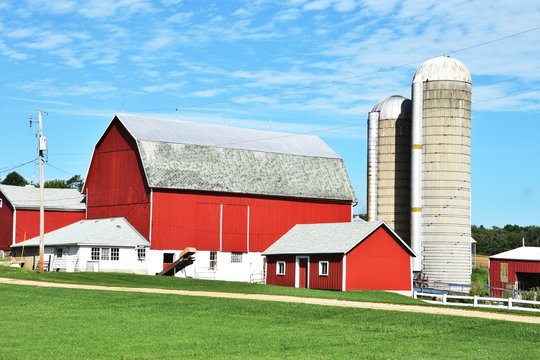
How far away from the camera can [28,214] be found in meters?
73.2

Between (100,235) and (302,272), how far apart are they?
1451 cm

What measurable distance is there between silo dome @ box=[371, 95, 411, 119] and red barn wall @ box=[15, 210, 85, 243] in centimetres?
2551

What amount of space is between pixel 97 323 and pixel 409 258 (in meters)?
31.2

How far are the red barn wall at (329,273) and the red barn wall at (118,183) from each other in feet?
43.2

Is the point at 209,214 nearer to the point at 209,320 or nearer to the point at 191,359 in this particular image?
the point at 209,320

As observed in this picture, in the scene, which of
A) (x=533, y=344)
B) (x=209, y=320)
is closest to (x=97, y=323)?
(x=209, y=320)

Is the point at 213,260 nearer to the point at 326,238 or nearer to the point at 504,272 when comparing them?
the point at 326,238

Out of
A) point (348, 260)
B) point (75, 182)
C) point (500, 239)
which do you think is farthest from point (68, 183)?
point (348, 260)

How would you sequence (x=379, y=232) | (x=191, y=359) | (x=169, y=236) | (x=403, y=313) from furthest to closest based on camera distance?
(x=169, y=236)
(x=379, y=232)
(x=403, y=313)
(x=191, y=359)

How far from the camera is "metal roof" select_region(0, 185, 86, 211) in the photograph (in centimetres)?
7306

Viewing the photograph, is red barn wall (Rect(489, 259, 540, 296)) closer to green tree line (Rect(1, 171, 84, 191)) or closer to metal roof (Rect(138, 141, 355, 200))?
metal roof (Rect(138, 141, 355, 200))

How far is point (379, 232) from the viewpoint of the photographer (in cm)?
5575

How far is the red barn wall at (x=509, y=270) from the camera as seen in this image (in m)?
60.4

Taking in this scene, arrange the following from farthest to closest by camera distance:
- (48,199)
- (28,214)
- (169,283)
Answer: (48,199) → (28,214) → (169,283)
